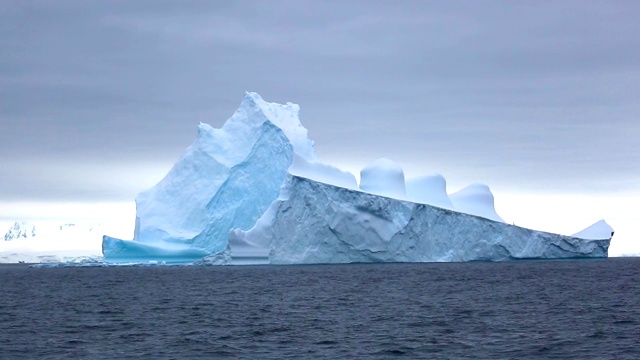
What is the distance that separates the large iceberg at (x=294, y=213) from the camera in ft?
143

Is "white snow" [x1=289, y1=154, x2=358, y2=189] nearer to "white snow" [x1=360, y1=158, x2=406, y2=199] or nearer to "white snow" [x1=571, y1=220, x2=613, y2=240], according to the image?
"white snow" [x1=360, y1=158, x2=406, y2=199]

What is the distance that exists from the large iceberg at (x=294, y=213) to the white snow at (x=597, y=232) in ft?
0.72

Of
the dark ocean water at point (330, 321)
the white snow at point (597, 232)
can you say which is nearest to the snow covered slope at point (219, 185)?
the dark ocean water at point (330, 321)

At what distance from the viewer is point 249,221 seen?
48.8m

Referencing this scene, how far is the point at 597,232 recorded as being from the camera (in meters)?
52.3

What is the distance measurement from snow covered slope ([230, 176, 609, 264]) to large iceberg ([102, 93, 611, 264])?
5cm

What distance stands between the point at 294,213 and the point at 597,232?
18.5 meters

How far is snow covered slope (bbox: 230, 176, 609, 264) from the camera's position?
43.0 meters

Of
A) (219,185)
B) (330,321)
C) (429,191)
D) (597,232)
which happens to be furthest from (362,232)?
(330,321)

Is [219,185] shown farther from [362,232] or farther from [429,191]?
[429,191]

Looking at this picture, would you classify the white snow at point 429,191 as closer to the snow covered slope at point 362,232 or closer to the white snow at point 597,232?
the snow covered slope at point 362,232

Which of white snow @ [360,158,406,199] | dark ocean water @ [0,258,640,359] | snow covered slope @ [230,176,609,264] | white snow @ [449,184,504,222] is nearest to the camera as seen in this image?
dark ocean water @ [0,258,640,359]

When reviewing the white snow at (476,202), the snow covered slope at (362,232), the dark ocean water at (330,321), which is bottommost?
the dark ocean water at (330,321)

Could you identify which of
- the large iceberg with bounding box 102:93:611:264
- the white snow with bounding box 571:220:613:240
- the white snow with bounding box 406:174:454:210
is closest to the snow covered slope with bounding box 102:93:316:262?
the large iceberg with bounding box 102:93:611:264
